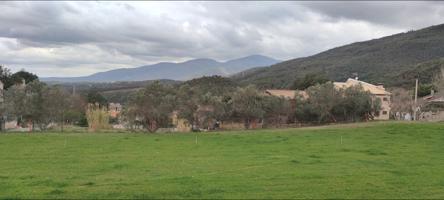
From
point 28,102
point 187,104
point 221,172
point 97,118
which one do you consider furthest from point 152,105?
point 221,172

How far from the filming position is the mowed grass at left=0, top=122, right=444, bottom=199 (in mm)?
14672

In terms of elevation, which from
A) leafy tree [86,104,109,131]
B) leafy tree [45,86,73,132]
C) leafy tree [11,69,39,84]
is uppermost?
leafy tree [11,69,39,84]

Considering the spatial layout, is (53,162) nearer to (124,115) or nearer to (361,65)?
(124,115)

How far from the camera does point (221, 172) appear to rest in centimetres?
1895

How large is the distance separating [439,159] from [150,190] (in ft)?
53.9

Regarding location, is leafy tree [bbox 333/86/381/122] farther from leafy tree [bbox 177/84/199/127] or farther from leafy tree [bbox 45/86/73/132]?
leafy tree [bbox 45/86/73/132]

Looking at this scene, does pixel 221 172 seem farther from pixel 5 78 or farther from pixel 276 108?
pixel 5 78

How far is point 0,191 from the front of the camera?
14531 millimetres

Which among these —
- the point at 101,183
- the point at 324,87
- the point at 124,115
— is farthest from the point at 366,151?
the point at 324,87

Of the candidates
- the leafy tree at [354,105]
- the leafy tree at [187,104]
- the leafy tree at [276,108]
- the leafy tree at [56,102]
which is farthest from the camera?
the leafy tree at [354,105]

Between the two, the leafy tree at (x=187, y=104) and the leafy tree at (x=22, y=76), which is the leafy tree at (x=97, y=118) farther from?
the leafy tree at (x=22, y=76)

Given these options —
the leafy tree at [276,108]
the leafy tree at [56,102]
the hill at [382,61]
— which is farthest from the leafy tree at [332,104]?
the hill at [382,61]

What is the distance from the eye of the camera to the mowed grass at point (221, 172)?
14672 millimetres

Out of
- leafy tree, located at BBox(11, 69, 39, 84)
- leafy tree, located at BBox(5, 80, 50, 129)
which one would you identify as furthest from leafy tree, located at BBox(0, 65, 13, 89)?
leafy tree, located at BBox(5, 80, 50, 129)
